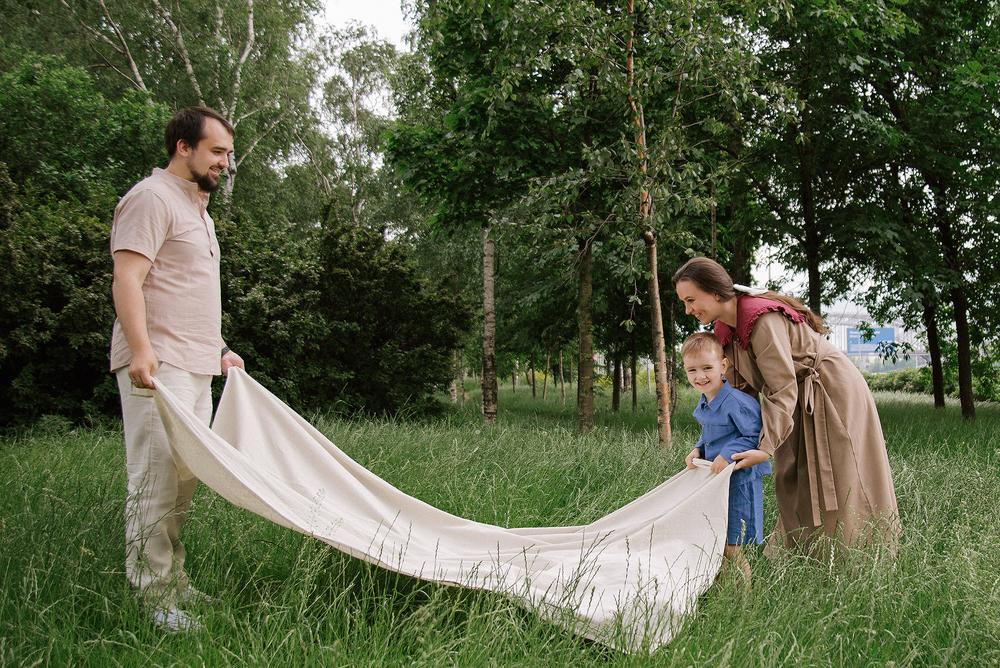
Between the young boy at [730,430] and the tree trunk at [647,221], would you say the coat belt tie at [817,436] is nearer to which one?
the young boy at [730,430]

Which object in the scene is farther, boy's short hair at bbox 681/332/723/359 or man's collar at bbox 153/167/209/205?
boy's short hair at bbox 681/332/723/359

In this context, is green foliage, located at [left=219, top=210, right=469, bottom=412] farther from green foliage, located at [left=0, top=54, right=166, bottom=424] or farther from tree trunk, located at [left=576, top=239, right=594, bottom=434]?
tree trunk, located at [left=576, top=239, right=594, bottom=434]

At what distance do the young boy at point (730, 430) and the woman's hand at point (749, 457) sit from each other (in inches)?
1.4

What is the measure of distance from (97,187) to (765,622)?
14.6 meters

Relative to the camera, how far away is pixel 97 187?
13820 mm

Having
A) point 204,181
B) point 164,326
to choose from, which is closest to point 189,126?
point 204,181

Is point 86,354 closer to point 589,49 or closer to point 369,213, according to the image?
→ point 589,49

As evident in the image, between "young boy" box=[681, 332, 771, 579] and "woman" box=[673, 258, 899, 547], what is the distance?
0.16 meters

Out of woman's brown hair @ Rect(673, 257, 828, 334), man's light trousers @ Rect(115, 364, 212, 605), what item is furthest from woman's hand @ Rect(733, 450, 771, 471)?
man's light trousers @ Rect(115, 364, 212, 605)

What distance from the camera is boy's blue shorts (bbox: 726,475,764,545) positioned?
2.99 meters

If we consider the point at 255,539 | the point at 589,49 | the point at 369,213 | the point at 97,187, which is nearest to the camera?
the point at 255,539

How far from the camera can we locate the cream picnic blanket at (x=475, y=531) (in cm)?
249

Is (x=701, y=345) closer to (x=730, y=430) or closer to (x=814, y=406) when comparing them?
(x=730, y=430)

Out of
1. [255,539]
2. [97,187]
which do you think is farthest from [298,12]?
[255,539]
